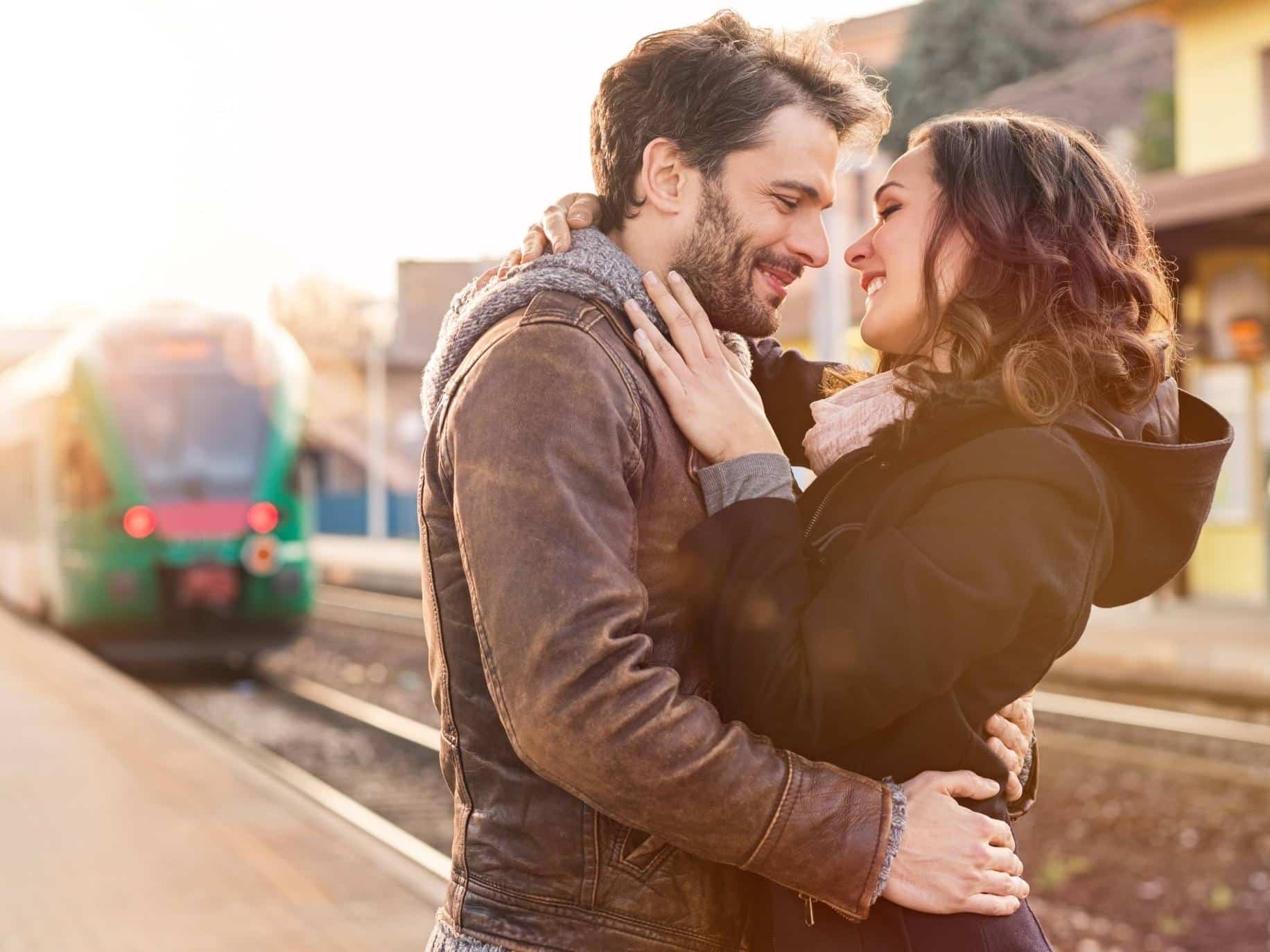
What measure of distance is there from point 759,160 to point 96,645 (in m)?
13.4

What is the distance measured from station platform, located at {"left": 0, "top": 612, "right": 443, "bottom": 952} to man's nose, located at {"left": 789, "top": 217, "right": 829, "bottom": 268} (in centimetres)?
278

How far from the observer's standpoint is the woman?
1.81 metres

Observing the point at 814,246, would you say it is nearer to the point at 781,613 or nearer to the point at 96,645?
the point at 781,613

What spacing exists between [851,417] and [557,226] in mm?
491

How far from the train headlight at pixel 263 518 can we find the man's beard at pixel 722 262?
11.4 meters

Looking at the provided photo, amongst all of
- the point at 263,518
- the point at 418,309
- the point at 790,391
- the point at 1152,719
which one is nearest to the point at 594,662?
the point at 790,391

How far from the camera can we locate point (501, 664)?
1771 mm

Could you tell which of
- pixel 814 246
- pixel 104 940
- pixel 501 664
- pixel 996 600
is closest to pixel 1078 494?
pixel 996 600

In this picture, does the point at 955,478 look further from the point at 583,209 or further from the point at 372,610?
the point at 372,610

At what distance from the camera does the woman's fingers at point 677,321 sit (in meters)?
2.04

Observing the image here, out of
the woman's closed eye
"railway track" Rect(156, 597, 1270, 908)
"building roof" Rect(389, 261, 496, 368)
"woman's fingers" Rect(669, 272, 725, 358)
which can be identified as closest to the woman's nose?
the woman's closed eye

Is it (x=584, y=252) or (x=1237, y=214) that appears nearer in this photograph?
(x=584, y=252)

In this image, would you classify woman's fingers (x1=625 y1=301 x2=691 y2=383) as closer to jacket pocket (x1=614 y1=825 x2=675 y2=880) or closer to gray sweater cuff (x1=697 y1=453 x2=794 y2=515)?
gray sweater cuff (x1=697 y1=453 x2=794 y2=515)

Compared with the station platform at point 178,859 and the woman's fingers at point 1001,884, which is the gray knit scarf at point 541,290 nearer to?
the woman's fingers at point 1001,884
